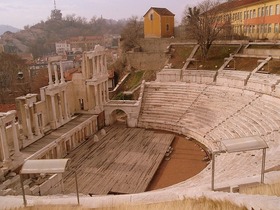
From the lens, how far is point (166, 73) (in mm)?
31266

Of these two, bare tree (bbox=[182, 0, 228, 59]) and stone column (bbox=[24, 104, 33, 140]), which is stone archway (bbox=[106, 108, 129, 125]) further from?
bare tree (bbox=[182, 0, 228, 59])

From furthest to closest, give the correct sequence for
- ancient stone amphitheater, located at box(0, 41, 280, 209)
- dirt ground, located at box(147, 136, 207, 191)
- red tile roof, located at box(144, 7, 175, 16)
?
1. red tile roof, located at box(144, 7, 175, 16)
2. dirt ground, located at box(147, 136, 207, 191)
3. ancient stone amphitheater, located at box(0, 41, 280, 209)

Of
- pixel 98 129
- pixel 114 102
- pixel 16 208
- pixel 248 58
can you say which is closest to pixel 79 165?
pixel 98 129

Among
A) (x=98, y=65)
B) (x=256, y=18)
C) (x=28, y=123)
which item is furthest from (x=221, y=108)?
(x=256, y=18)

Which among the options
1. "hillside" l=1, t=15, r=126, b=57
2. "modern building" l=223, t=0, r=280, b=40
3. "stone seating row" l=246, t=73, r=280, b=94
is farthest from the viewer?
"hillside" l=1, t=15, r=126, b=57

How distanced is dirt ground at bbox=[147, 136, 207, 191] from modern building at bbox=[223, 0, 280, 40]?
865 inches

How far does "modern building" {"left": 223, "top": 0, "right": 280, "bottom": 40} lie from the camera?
36531 mm

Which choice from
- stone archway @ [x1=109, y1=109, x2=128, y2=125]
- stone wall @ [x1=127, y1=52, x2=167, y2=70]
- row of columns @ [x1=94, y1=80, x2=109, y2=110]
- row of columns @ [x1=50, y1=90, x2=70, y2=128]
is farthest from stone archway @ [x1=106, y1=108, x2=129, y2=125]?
stone wall @ [x1=127, y1=52, x2=167, y2=70]

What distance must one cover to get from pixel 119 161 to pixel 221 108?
1008 cm

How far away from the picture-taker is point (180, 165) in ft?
63.8

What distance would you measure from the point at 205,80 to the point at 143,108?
685cm

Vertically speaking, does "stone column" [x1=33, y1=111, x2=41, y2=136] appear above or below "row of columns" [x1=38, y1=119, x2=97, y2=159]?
above

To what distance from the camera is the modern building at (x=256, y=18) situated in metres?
36.5

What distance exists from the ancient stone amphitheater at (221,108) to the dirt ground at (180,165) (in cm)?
107
